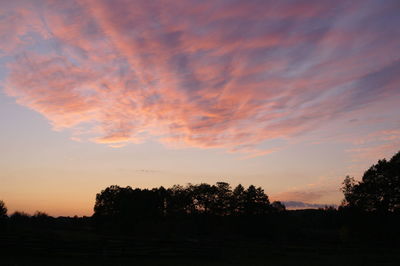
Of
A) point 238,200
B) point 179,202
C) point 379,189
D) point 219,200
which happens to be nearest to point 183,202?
point 179,202

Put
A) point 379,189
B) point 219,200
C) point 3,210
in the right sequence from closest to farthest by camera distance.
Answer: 1. point 3,210
2. point 379,189
3. point 219,200

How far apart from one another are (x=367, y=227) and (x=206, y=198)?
2153 inches

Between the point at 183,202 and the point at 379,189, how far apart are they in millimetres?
59055

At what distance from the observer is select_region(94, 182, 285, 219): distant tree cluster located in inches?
3344

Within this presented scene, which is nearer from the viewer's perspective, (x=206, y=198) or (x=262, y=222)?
(x=262, y=222)

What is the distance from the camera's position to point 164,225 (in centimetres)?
6962

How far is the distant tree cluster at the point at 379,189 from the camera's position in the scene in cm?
5131

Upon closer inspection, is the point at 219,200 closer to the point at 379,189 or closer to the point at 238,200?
the point at 238,200

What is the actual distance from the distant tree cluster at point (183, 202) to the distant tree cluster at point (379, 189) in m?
31.4

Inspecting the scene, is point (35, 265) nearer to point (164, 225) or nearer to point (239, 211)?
point (164, 225)

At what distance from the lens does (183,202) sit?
9994 cm

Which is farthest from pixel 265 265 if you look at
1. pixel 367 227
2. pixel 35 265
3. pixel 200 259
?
pixel 367 227

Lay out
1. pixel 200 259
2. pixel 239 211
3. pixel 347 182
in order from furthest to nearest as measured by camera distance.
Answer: pixel 239 211, pixel 347 182, pixel 200 259

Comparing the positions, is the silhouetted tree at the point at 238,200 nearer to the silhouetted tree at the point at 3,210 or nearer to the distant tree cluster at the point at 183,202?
the distant tree cluster at the point at 183,202
